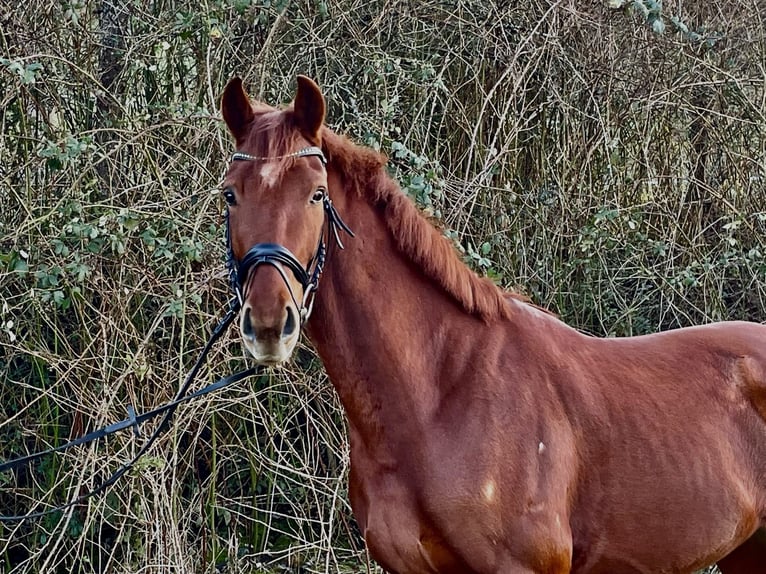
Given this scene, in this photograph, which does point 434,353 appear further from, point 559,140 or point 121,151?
point 559,140

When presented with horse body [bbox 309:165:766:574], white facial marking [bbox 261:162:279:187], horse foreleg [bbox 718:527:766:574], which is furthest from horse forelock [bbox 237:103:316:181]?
horse foreleg [bbox 718:527:766:574]

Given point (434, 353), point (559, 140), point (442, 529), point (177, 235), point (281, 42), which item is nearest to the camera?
point (442, 529)

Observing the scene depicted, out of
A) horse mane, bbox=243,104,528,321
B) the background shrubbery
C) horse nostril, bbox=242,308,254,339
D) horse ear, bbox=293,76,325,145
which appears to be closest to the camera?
horse nostril, bbox=242,308,254,339

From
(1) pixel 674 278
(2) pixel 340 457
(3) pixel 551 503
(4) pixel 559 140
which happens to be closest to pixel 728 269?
(1) pixel 674 278

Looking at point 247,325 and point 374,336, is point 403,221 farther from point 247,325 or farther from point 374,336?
point 247,325

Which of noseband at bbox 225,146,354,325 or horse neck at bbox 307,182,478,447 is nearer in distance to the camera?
noseband at bbox 225,146,354,325

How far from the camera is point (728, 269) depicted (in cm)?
580

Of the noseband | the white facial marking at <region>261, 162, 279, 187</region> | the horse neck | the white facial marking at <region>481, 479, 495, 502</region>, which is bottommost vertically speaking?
the white facial marking at <region>481, 479, 495, 502</region>

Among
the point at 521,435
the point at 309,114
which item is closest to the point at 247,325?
the point at 309,114

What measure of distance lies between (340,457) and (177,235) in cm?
144

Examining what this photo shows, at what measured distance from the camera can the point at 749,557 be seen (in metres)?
3.47

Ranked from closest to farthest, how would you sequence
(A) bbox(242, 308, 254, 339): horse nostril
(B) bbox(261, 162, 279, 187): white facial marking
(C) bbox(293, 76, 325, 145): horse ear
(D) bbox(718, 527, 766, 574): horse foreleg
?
(A) bbox(242, 308, 254, 339): horse nostril, (B) bbox(261, 162, 279, 187): white facial marking, (C) bbox(293, 76, 325, 145): horse ear, (D) bbox(718, 527, 766, 574): horse foreleg

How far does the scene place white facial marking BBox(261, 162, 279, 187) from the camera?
8.07 feet

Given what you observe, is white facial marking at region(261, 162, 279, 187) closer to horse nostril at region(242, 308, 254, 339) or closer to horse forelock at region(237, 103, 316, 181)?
horse forelock at region(237, 103, 316, 181)
